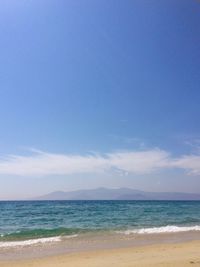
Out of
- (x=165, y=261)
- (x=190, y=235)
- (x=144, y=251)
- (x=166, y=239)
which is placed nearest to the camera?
(x=165, y=261)

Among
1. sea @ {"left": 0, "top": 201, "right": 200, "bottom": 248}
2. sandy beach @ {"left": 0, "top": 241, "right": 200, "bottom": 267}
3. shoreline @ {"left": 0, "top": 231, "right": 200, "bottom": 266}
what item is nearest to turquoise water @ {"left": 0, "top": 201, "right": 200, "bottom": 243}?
sea @ {"left": 0, "top": 201, "right": 200, "bottom": 248}

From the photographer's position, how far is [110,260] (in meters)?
11.2

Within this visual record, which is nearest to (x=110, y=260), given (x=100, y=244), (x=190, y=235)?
(x=100, y=244)

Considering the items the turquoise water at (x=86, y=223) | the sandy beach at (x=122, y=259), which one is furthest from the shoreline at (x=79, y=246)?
the turquoise water at (x=86, y=223)

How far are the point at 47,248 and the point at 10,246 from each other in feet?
7.38

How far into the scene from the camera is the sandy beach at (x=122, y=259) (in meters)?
10.4

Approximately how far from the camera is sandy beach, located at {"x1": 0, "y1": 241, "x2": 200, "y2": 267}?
10435 mm

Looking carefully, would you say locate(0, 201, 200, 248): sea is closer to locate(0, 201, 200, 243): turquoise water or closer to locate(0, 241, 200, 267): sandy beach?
locate(0, 201, 200, 243): turquoise water

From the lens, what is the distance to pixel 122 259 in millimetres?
11250

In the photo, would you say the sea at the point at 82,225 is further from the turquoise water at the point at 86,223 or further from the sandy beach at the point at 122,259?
the sandy beach at the point at 122,259

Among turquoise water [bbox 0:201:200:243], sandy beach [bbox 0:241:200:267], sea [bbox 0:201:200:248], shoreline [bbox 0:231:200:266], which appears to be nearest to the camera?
sandy beach [bbox 0:241:200:267]

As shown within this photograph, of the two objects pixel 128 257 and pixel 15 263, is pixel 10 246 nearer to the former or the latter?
pixel 15 263

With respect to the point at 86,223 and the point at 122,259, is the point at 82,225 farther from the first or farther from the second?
the point at 122,259

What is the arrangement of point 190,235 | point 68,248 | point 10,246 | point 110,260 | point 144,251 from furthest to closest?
1. point 190,235
2. point 10,246
3. point 68,248
4. point 144,251
5. point 110,260
